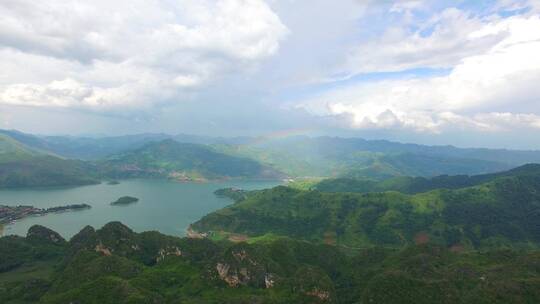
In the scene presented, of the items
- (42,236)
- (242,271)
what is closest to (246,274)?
(242,271)

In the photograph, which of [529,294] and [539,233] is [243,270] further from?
[539,233]

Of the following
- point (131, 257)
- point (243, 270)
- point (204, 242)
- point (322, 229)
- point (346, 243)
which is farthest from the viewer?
point (322, 229)

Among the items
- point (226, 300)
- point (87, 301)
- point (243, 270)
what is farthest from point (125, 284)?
point (243, 270)

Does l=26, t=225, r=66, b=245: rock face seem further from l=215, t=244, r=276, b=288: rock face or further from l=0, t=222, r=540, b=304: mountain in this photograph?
l=215, t=244, r=276, b=288: rock face

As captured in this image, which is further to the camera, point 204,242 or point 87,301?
point 204,242

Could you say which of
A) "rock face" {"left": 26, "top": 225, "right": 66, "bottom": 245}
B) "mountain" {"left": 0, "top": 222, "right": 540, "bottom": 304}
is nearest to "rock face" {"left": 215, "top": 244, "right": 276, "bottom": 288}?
"mountain" {"left": 0, "top": 222, "right": 540, "bottom": 304}

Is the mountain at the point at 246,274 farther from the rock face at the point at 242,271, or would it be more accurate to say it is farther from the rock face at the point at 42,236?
the rock face at the point at 42,236
